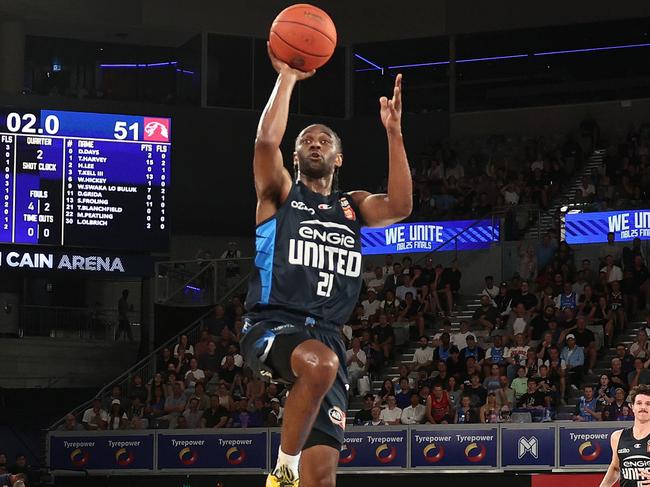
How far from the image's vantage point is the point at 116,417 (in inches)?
782

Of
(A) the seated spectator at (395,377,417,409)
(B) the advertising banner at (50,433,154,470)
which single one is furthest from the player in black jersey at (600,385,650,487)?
(B) the advertising banner at (50,433,154,470)

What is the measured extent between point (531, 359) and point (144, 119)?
773 centimetres

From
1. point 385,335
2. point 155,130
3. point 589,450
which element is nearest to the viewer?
point 589,450

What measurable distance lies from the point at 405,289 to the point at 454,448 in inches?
211

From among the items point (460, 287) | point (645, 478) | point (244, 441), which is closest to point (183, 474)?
point (244, 441)

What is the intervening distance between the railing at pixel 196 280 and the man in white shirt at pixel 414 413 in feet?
22.7

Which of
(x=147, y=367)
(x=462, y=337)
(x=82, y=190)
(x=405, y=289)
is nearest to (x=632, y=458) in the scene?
(x=462, y=337)

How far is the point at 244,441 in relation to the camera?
1789 centimetres

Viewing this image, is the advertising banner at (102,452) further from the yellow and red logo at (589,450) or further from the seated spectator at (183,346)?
the yellow and red logo at (589,450)

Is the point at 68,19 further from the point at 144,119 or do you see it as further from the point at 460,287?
the point at 460,287

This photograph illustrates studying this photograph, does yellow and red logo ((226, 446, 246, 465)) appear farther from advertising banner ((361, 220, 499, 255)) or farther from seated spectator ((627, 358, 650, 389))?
advertising banner ((361, 220, 499, 255))

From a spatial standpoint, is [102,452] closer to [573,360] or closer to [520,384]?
[520,384]

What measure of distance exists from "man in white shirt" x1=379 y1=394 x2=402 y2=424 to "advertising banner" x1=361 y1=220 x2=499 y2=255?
5.81 m

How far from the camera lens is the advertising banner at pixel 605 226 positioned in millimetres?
21516
